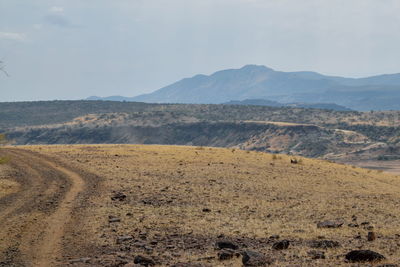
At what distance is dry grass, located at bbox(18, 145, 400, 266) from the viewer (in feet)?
43.1

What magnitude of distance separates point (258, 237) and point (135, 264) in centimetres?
437

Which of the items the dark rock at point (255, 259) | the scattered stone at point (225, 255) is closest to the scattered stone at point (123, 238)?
the scattered stone at point (225, 255)

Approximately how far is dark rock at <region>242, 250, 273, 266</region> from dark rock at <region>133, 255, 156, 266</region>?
2064 mm

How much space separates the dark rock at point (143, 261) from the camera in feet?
36.1

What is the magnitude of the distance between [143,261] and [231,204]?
9.07 meters

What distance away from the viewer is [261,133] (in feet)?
396

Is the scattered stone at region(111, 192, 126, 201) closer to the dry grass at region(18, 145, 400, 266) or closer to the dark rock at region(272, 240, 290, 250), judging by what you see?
the dry grass at region(18, 145, 400, 266)

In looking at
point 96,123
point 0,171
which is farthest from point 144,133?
point 0,171

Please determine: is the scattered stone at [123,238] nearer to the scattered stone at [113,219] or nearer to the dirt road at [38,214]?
the dirt road at [38,214]

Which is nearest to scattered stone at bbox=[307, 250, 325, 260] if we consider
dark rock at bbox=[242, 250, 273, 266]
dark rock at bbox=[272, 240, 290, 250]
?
dark rock at bbox=[272, 240, 290, 250]

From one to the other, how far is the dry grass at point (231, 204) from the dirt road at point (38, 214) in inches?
40.1

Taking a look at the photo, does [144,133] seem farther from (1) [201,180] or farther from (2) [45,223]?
(2) [45,223]

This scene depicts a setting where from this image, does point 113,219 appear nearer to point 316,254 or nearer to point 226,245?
point 226,245

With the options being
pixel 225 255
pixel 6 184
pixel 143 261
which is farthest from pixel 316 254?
pixel 6 184
